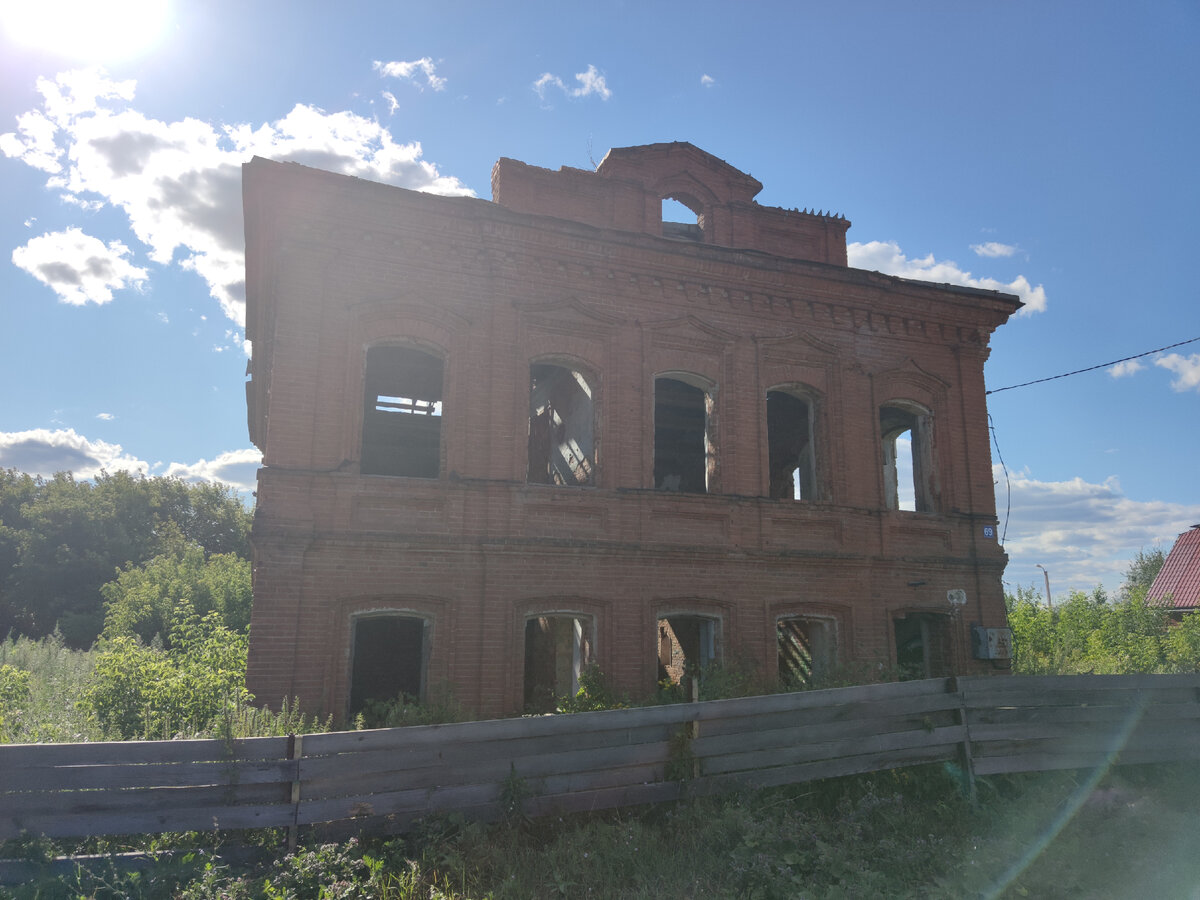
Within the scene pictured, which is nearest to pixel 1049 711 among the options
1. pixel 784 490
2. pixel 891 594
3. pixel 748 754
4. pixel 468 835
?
pixel 748 754

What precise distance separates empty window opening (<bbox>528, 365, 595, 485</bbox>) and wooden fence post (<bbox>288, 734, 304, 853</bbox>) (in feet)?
20.0

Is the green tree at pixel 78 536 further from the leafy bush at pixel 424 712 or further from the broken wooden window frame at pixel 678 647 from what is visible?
the leafy bush at pixel 424 712

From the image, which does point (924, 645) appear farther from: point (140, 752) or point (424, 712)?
point (140, 752)

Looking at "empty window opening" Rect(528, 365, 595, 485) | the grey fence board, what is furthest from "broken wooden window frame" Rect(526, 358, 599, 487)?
the grey fence board

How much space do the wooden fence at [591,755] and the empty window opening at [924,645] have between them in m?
4.35

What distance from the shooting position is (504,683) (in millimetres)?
9094

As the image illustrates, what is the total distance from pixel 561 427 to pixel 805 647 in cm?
610

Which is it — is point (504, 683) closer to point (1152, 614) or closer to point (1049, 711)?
point (1049, 711)

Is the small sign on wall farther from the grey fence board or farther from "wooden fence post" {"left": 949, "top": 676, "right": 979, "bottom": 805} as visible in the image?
the grey fence board

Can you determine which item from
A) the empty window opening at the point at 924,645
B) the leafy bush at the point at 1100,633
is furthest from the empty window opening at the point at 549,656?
the leafy bush at the point at 1100,633

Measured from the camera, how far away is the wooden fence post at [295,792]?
5137 millimetres

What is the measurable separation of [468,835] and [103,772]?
96.2 inches

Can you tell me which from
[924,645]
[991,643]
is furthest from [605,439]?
[991,643]

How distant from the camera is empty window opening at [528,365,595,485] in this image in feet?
39.0
